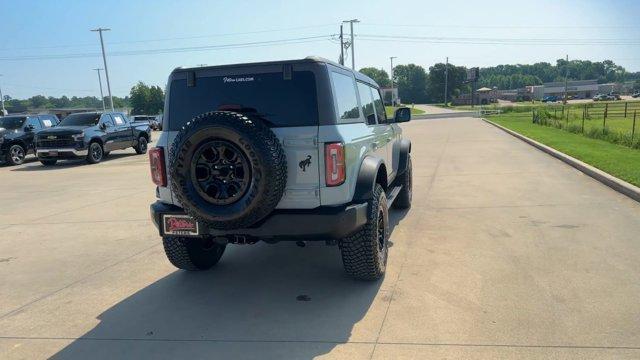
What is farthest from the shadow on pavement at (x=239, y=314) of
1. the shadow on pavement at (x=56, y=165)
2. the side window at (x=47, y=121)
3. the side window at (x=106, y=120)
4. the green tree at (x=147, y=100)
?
the green tree at (x=147, y=100)

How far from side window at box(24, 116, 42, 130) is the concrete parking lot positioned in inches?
476

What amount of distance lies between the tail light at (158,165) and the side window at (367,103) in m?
2.16

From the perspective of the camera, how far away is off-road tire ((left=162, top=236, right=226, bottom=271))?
15.6 feet

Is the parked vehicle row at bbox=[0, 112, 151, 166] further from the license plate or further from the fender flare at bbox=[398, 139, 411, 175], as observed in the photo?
the license plate

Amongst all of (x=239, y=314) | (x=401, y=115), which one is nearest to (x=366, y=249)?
(x=239, y=314)

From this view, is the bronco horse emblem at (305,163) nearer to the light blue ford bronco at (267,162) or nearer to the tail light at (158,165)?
the light blue ford bronco at (267,162)

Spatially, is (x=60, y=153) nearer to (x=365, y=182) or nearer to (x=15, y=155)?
(x=15, y=155)

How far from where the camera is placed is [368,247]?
13.8 feet

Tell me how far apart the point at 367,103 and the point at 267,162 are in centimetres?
229

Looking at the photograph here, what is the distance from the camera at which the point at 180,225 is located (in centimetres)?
408

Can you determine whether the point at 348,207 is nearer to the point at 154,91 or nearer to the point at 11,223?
the point at 11,223

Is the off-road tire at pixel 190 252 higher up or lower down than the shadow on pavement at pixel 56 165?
higher up

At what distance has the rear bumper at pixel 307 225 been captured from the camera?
12.4 ft

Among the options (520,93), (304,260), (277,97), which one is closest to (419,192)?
(304,260)
